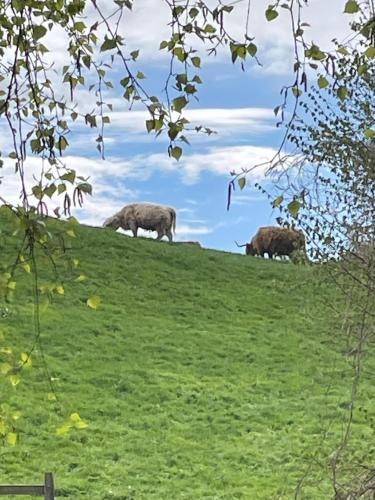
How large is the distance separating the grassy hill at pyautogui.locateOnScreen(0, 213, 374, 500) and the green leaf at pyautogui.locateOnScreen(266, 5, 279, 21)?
2533 millimetres

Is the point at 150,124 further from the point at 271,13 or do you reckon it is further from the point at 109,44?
the point at 271,13

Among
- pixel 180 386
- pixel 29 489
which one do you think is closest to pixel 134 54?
pixel 29 489

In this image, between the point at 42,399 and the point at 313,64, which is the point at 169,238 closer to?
the point at 42,399

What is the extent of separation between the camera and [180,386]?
1337cm

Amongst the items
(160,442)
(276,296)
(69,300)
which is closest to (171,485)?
(160,442)

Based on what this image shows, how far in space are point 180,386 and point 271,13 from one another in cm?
1133

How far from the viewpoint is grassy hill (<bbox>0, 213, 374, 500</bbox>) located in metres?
9.34

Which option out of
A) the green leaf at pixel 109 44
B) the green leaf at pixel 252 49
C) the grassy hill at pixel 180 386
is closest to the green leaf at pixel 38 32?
the green leaf at pixel 109 44

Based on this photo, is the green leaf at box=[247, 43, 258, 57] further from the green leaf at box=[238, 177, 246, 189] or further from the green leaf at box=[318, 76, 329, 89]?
the green leaf at box=[238, 177, 246, 189]

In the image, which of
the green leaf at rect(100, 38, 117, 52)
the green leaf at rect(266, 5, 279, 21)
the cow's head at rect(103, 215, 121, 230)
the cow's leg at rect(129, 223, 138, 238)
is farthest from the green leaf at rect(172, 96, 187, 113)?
the cow's head at rect(103, 215, 121, 230)

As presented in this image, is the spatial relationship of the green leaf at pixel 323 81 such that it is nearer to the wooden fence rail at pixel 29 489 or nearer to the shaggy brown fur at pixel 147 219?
the wooden fence rail at pixel 29 489

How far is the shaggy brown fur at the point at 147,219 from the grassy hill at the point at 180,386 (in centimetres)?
659

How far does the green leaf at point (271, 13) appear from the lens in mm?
2406

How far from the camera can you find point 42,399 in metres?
12.3
